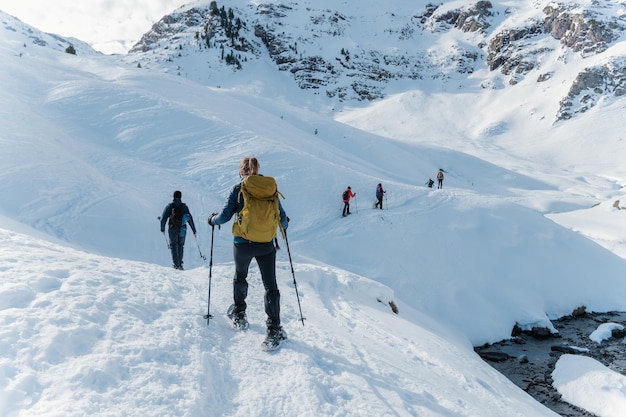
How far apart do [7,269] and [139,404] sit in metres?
3.22

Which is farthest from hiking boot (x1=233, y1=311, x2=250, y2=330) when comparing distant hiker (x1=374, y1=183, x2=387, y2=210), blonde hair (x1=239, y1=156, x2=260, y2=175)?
distant hiker (x1=374, y1=183, x2=387, y2=210)

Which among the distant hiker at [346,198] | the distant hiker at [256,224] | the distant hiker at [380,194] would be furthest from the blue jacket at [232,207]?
the distant hiker at [380,194]

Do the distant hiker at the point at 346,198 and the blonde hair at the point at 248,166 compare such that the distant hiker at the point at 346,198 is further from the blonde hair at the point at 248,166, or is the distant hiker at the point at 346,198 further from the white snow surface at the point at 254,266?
the blonde hair at the point at 248,166

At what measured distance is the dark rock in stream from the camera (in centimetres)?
1063

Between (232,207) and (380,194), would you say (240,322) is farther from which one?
(380,194)

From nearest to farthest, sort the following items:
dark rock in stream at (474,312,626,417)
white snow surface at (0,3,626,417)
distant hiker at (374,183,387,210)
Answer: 1. white snow surface at (0,3,626,417)
2. dark rock in stream at (474,312,626,417)
3. distant hiker at (374,183,387,210)

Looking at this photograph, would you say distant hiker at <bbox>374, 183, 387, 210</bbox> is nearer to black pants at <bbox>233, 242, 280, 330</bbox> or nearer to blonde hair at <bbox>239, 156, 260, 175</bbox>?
black pants at <bbox>233, 242, 280, 330</bbox>

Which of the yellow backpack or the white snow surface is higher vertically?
the yellow backpack

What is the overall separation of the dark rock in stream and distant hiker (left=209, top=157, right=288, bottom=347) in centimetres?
861

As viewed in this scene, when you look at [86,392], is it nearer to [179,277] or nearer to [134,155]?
[179,277]

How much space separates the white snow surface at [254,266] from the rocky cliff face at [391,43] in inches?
2000

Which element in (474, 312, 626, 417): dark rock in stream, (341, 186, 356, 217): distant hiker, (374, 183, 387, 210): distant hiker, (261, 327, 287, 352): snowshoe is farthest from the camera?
(374, 183, 387, 210): distant hiker

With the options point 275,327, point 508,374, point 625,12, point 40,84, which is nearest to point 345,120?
point 40,84

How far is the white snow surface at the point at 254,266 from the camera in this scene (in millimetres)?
4207
